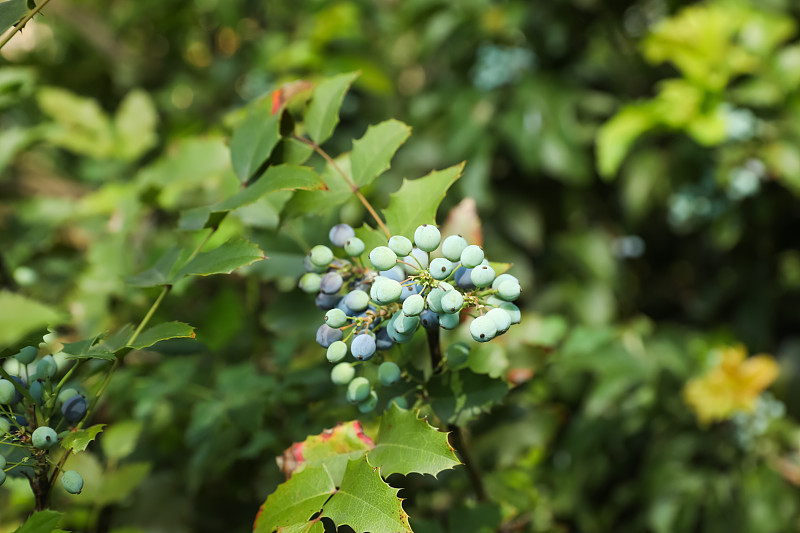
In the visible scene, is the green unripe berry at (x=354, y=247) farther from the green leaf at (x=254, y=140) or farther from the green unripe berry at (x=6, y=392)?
the green unripe berry at (x=6, y=392)

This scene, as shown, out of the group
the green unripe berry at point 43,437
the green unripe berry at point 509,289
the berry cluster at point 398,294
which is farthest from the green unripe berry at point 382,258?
the green unripe berry at point 43,437

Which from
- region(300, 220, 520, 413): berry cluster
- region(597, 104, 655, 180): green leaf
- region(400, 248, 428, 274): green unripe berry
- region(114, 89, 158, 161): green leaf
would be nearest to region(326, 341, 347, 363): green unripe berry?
region(300, 220, 520, 413): berry cluster

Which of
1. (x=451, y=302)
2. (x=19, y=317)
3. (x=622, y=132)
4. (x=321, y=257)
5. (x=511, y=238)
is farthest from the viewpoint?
(x=511, y=238)

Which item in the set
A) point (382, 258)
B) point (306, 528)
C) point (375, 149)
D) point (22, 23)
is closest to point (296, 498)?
point (306, 528)

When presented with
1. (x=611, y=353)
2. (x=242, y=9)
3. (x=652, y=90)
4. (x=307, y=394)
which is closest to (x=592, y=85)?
(x=652, y=90)

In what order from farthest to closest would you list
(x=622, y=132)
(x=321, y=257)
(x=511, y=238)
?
(x=511, y=238) → (x=622, y=132) → (x=321, y=257)

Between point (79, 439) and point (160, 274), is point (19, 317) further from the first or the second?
point (160, 274)

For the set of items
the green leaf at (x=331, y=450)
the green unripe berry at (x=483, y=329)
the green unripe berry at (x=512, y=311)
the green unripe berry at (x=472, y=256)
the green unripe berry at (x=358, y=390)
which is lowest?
the green leaf at (x=331, y=450)

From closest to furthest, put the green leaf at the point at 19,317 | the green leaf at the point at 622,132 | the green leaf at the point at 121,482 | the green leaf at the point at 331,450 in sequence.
Result: the green leaf at the point at 19,317
the green leaf at the point at 331,450
the green leaf at the point at 121,482
the green leaf at the point at 622,132
